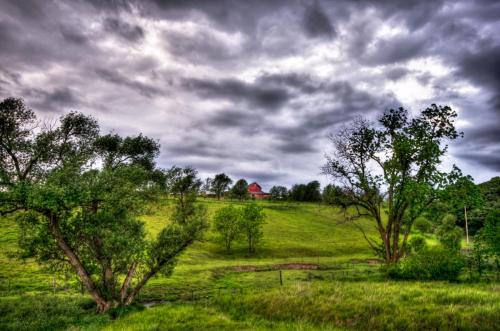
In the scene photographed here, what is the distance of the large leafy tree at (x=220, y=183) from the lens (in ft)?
550

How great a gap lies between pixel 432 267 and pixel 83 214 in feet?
93.2

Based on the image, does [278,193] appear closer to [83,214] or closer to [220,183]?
[220,183]

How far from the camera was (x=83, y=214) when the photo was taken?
21.1m

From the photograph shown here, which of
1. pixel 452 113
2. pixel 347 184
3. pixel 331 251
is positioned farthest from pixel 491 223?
pixel 331 251

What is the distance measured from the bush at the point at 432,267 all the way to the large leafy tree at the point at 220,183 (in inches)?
5602

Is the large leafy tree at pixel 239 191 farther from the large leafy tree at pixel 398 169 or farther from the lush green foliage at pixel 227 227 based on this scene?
the large leafy tree at pixel 398 169

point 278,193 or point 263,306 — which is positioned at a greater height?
point 278,193

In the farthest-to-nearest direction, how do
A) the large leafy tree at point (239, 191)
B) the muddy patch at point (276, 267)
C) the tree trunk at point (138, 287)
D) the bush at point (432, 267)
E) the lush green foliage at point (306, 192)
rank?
the lush green foliage at point (306, 192), the large leafy tree at point (239, 191), the muddy patch at point (276, 267), the bush at point (432, 267), the tree trunk at point (138, 287)

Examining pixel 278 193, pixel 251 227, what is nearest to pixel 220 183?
pixel 278 193

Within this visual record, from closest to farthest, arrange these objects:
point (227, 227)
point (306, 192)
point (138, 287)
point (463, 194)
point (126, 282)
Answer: point (126, 282), point (138, 287), point (463, 194), point (227, 227), point (306, 192)

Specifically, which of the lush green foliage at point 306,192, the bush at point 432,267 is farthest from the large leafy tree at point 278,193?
the bush at point 432,267

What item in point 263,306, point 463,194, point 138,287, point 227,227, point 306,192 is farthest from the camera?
point 306,192

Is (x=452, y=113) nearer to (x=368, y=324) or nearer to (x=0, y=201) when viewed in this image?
(x=368, y=324)

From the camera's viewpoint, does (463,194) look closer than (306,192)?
Yes
